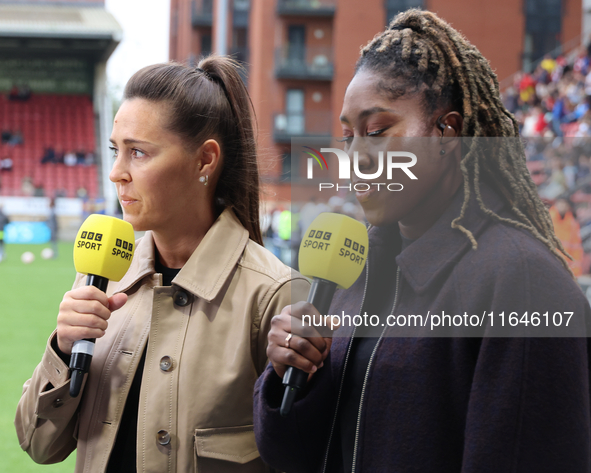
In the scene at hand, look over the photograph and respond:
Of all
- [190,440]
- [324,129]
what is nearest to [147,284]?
[190,440]

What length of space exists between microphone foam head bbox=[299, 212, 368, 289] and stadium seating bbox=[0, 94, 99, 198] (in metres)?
21.0

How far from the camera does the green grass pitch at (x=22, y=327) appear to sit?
367 centimetres

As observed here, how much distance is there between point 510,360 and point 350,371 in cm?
38

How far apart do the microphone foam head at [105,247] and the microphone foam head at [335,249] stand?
53 cm

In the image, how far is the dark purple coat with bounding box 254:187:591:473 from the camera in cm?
98

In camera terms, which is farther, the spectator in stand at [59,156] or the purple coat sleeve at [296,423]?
the spectator in stand at [59,156]

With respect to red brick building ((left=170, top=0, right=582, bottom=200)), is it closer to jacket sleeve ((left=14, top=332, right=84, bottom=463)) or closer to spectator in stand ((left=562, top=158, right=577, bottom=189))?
spectator in stand ((left=562, top=158, right=577, bottom=189))

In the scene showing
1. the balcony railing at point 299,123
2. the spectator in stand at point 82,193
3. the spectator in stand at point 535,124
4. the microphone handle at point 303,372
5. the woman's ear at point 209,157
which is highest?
the woman's ear at point 209,157

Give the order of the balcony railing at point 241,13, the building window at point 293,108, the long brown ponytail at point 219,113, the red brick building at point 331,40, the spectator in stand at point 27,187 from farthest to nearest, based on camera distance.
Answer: the balcony railing at point 241,13 → the building window at point 293,108 → the red brick building at point 331,40 → the spectator in stand at point 27,187 → the long brown ponytail at point 219,113

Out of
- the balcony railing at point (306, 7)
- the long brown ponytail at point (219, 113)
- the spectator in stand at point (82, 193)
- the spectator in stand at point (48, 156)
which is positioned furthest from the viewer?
the balcony railing at point (306, 7)

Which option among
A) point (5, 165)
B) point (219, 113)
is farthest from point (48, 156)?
point (219, 113)

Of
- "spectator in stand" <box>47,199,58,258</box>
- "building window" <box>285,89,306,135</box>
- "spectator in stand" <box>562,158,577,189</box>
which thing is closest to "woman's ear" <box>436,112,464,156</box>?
"spectator in stand" <box>562,158,577,189</box>

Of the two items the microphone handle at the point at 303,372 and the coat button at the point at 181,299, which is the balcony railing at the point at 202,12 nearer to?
the coat button at the point at 181,299

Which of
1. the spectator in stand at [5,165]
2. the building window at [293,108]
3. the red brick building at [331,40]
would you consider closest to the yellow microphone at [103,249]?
the spectator in stand at [5,165]
